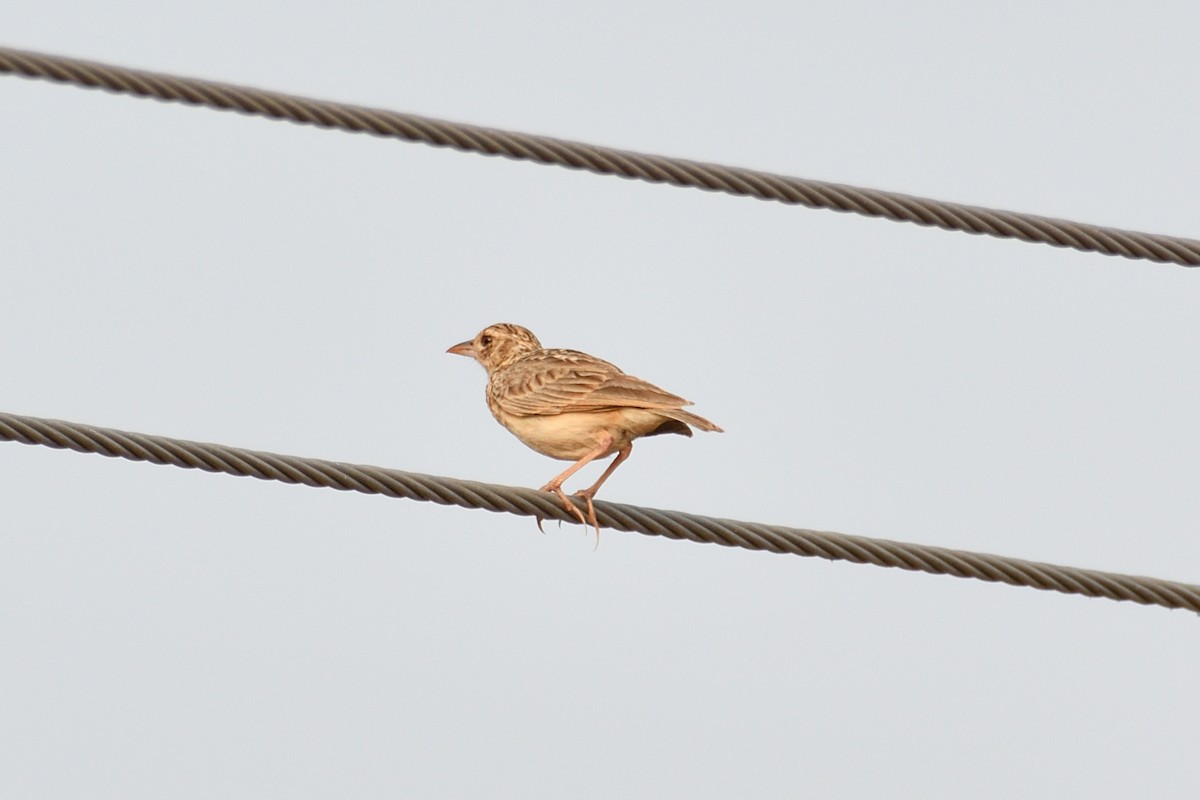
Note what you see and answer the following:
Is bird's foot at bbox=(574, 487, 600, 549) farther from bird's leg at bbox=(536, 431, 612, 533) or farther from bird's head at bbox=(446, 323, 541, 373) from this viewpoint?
bird's head at bbox=(446, 323, 541, 373)

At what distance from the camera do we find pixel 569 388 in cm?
1139

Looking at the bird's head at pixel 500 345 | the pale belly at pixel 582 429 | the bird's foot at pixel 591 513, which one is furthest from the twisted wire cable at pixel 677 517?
the bird's head at pixel 500 345

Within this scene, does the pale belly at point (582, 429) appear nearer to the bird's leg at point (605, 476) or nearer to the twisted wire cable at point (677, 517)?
the bird's leg at point (605, 476)

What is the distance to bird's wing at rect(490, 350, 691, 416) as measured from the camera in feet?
35.6

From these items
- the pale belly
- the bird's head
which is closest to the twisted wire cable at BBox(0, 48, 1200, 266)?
the pale belly

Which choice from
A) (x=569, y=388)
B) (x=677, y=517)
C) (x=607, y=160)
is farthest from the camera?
(x=569, y=388)

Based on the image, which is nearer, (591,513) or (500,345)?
(591,513)

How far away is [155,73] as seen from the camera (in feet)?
24.3

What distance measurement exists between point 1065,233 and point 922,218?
24.4 inches

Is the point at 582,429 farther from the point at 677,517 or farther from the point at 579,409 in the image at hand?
the point at 677,517

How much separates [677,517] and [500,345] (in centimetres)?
492

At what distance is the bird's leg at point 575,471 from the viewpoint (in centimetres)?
946

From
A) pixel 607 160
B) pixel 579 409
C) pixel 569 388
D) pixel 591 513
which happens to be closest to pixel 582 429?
pixel 579 409

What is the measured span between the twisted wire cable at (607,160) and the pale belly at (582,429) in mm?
2818
